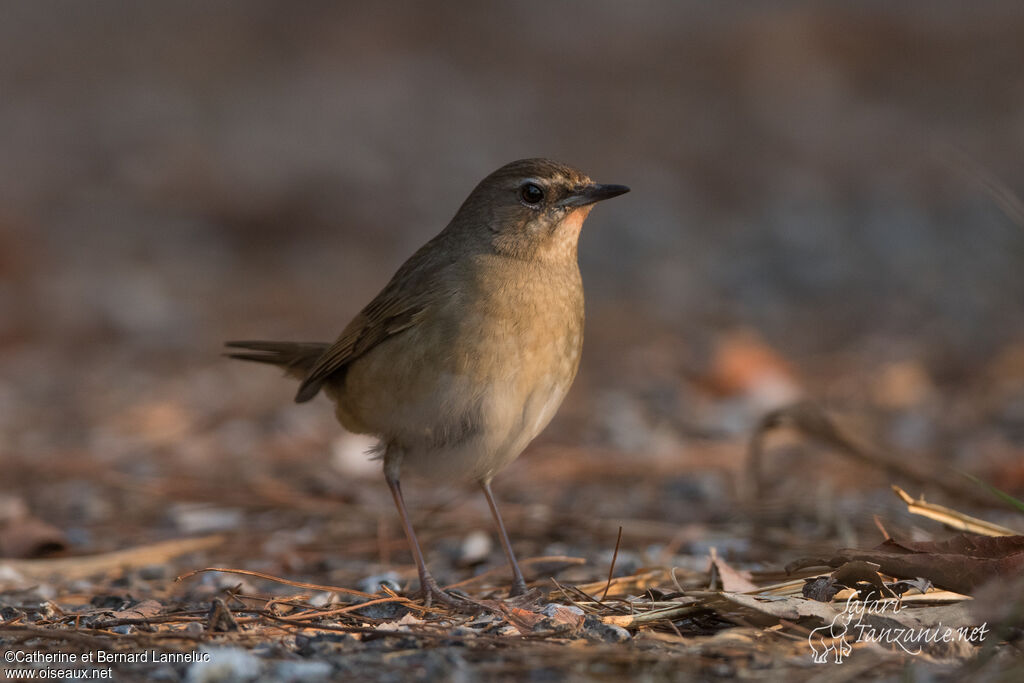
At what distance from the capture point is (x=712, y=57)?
20.0 meters

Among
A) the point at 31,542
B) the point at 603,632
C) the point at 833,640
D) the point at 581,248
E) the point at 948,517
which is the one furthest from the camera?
the point at 581,248

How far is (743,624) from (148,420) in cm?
573

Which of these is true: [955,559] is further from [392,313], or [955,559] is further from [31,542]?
[31,542]

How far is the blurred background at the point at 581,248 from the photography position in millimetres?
6621

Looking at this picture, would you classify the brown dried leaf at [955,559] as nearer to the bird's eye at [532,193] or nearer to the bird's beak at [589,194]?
the bird's beak at [589,194]

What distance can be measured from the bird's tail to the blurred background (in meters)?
0.75

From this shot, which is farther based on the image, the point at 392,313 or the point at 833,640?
the point at 392,313

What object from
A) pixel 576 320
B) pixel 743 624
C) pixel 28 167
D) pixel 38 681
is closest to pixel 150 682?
pixel 38 681

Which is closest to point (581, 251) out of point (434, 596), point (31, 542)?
point (31, 542)

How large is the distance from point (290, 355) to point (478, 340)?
1.88 m

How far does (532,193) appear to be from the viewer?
523 centimetres

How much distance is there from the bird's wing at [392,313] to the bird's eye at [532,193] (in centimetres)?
44

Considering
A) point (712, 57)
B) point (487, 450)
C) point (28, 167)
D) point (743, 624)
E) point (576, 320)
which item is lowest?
point (743, 624)

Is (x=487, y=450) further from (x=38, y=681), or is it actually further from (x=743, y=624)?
(x=38, y=681)
